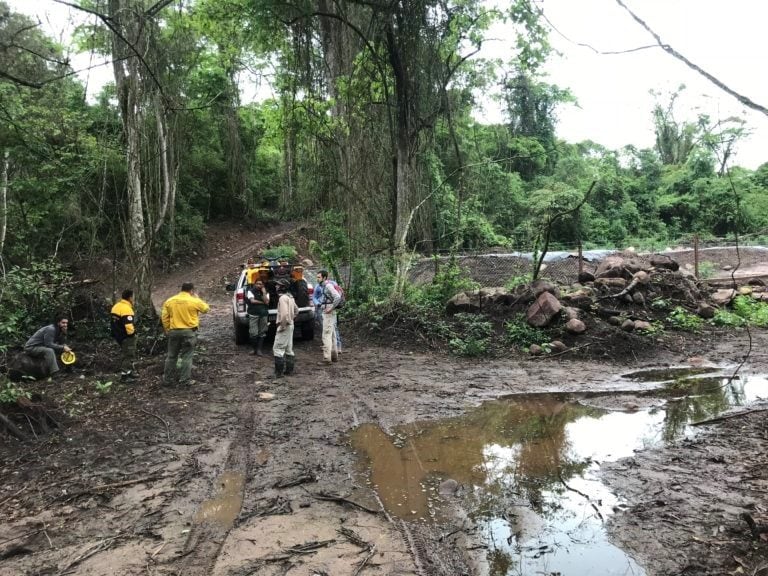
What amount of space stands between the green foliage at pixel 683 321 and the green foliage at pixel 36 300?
43.7 feet

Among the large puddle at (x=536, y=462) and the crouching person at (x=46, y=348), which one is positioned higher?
the crouching person at (x=46, y=348)

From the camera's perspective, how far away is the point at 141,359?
9578 mm

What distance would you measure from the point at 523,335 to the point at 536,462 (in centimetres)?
570

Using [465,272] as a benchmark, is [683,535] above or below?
below

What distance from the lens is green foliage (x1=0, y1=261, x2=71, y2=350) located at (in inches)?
387

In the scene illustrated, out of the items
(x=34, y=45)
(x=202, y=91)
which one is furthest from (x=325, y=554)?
(x=202, y=91)

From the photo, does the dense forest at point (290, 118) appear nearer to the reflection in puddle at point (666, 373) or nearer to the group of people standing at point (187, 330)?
the group of people standing at point (187, 330)

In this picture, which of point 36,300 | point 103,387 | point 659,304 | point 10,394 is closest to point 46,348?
point 103,387

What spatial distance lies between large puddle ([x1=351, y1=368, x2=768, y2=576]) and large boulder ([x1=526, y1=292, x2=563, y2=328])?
2896mm

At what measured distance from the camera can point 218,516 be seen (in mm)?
4078

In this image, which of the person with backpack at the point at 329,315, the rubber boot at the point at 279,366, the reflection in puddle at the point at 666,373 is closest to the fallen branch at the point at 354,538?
the rubber boot at the point at 279,366

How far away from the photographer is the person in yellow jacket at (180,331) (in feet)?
26.2

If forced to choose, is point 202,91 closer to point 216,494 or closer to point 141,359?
point 141,359

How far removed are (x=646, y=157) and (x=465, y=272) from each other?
2868cm
